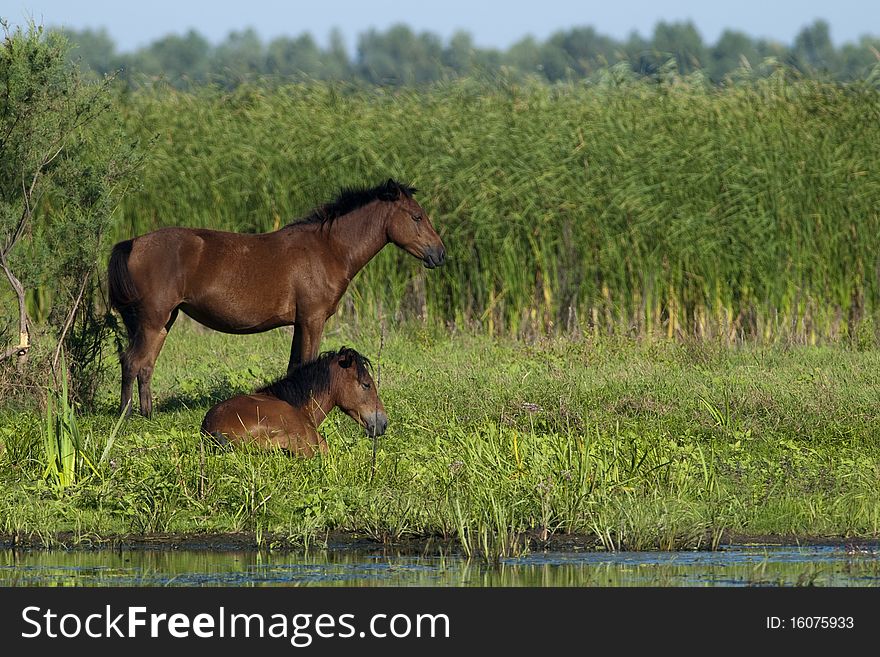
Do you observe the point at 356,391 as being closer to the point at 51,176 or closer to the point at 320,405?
the point at 320,405

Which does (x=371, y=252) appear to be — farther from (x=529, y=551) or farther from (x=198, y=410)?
(x=529, y=551)

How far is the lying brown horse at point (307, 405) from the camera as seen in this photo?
29.9 ft

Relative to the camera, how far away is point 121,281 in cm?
1130

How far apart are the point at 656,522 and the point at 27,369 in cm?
525

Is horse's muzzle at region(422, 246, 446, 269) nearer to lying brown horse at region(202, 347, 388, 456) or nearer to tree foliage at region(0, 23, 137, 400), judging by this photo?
tree foliage at region(0, 23, 137, 400)

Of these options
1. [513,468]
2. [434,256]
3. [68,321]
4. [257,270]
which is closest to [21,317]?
[68,321]

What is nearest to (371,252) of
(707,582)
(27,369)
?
(27,369)

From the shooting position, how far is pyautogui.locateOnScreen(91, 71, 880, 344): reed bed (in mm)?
16062

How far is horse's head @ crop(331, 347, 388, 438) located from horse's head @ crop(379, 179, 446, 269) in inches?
114

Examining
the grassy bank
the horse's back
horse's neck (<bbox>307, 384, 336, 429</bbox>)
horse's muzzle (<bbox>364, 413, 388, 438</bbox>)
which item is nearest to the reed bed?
the grassy bank

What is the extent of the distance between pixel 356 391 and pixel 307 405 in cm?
33

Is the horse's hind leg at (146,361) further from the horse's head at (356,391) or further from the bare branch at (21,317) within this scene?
the horse's head at (356,391)

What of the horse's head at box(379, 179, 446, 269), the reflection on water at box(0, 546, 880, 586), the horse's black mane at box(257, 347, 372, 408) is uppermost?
the horse's head at box(379, 179, 446, 269)

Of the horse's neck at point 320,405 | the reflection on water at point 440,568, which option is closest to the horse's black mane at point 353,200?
the horse's neck at point 320,405
